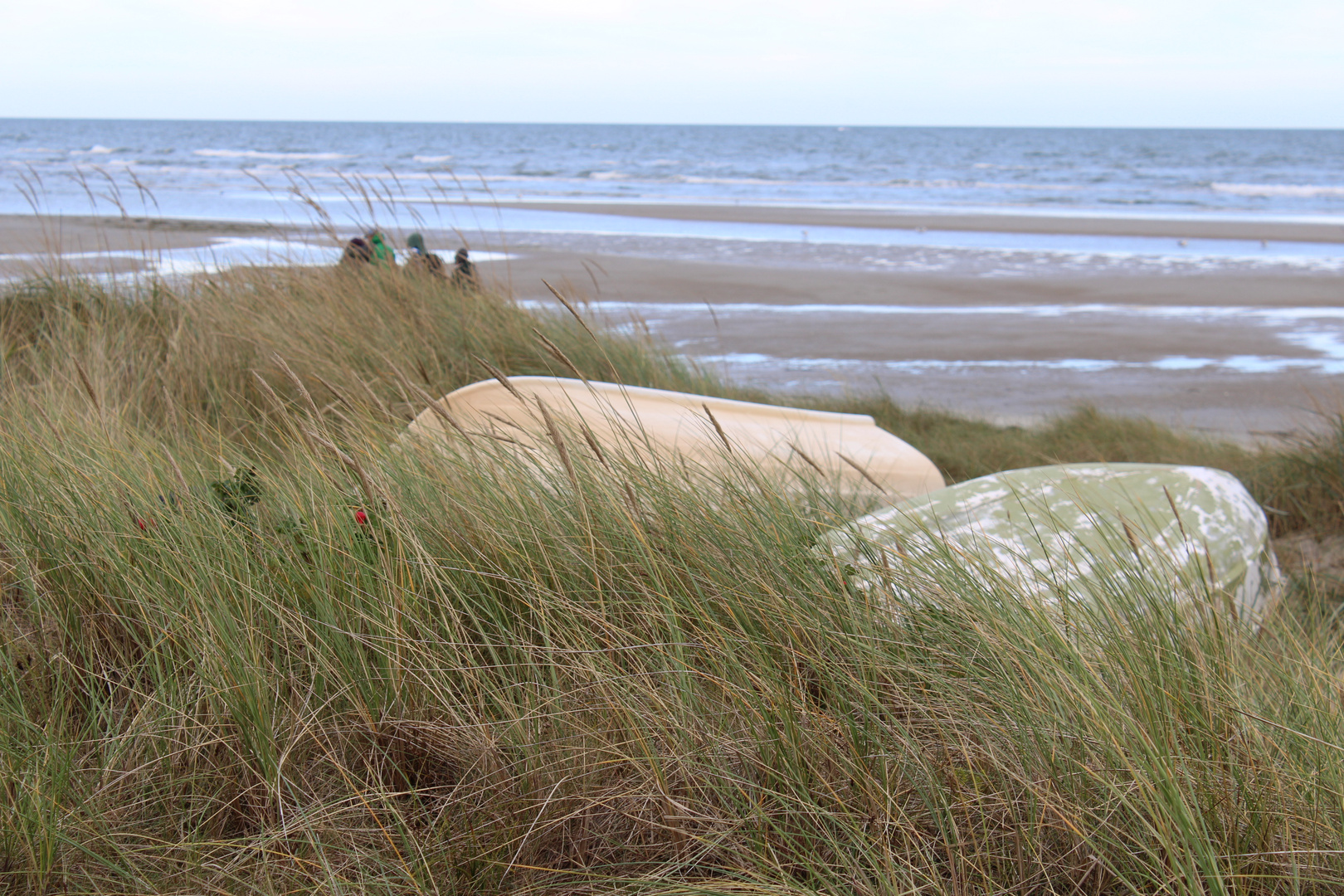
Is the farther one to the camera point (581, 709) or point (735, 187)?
point (735, 187)

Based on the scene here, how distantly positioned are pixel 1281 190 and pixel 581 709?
38426 millimetres

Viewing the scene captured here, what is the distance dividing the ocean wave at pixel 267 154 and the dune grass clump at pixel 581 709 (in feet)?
163

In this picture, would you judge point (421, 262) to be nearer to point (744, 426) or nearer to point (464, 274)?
point (464, 274)

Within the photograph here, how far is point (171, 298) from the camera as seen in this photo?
15.5 ft

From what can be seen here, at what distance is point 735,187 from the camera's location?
34.5 metres

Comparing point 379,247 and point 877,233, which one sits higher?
point 379,247

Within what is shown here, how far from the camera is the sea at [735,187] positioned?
17141 millimetres

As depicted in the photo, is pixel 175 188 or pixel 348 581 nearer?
pixel 348 581

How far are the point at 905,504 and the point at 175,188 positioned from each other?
30.5 m

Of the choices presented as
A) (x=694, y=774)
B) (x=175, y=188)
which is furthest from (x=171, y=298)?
(x=175, y=188)

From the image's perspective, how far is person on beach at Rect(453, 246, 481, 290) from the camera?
219 inches

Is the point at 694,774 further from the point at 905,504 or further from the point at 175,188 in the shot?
the point at 175,188

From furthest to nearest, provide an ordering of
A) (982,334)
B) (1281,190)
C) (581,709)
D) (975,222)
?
(1281,190), (975,222), (982,334), (581,709)

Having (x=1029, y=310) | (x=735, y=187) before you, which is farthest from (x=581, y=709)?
(x=735, y=187)
